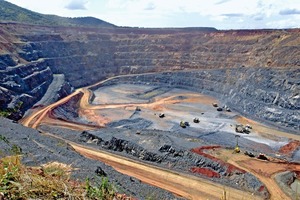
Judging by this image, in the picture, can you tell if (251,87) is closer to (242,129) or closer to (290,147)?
(242,129)

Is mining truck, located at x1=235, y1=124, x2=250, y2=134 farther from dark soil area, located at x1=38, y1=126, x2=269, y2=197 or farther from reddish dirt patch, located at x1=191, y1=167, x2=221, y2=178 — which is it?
reddish dirt patch, located at x1=191, y1=167, x2=221, y2=178

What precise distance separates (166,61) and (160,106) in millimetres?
29660

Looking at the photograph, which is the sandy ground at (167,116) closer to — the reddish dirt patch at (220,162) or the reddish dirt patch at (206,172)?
the reddish dirt patch at (220,162)

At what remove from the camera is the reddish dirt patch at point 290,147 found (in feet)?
139

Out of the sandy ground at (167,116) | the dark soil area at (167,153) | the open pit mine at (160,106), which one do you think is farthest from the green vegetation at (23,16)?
the dark soil area at (167,153)

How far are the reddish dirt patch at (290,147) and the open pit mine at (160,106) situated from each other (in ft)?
0.43

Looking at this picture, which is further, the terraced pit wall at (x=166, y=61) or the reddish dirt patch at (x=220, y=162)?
the terraced pit wall at (x=166, y=61)

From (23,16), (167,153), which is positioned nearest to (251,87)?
(167,153)

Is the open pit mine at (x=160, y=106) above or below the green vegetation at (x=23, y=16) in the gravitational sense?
below

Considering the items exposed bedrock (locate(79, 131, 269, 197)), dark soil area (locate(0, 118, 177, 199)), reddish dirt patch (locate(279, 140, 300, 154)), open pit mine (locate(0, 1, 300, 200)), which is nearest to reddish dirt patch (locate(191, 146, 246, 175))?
exposed bedrock (locate(79, 131, 269, 197))

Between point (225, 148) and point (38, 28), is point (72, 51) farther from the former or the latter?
point (225, 148)

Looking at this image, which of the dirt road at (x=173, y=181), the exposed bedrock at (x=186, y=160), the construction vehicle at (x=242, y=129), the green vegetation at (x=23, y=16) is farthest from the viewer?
the green vegetation at (x=23, y=16)

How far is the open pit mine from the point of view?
28.4m

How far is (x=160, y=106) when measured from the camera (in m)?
63.8
